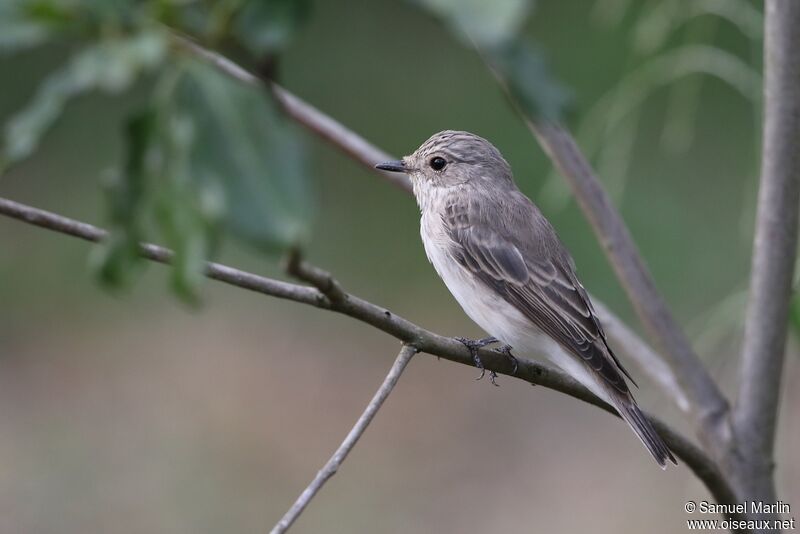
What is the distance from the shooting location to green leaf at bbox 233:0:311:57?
129 cm

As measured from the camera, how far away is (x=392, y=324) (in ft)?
8.37

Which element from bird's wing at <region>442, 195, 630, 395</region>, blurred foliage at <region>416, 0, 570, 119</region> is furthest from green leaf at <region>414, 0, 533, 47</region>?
bird's wing at <region>442, 195, 630, 395</region>

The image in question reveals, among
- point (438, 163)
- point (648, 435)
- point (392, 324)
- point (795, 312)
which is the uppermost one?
point (438, 163)

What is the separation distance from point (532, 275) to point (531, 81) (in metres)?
2.91

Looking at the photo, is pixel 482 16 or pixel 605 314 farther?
pixel 605 314

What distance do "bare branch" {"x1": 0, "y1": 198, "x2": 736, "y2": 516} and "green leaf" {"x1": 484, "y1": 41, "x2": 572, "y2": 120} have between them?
0.83m

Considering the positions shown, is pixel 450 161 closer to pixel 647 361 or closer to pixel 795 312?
pixel 647 361

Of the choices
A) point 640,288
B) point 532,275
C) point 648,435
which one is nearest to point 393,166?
point 532,275

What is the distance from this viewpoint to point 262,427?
8.57 m

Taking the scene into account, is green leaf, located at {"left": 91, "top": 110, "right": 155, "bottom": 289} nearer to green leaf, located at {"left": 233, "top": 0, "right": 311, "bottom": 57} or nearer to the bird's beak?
green leaf, located at {"left": 233, "top": 0, "right": 311, "bottom": 57}

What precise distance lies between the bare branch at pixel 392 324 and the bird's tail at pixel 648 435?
93 millimetres

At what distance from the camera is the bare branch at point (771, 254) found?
3.03 m

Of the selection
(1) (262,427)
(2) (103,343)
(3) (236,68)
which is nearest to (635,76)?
(3) (236,68)

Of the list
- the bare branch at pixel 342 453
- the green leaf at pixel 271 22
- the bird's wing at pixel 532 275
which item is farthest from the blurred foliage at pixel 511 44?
the bird's wing at pixel 532 275
